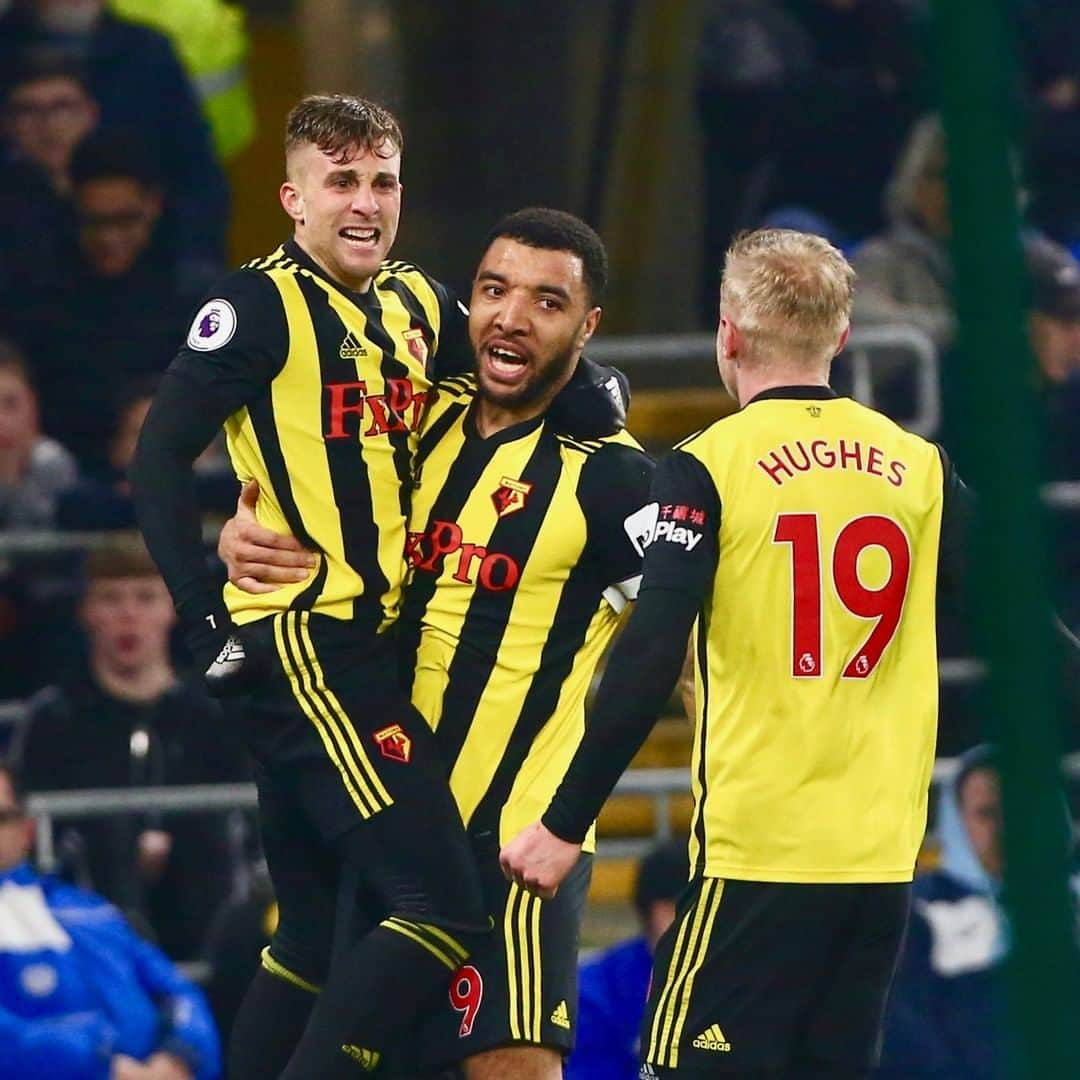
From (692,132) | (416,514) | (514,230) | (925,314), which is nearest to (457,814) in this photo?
(416,514)

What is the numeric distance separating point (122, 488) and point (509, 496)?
3551mm

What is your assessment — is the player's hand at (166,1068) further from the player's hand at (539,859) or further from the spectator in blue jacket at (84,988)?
the player's hand at (539,859)

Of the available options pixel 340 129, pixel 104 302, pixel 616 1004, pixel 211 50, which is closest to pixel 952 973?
pixel 616 1004

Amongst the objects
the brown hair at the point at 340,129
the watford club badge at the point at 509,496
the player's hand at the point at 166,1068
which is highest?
the brown hair at the point at 340,129

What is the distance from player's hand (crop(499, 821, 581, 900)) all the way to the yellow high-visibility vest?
17.7 ft

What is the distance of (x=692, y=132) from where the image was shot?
11234mm

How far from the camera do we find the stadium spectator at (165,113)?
352 inches

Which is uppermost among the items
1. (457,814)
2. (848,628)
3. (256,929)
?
(848,628)

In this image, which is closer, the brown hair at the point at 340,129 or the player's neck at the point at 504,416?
the brown hair at the point at 340,129

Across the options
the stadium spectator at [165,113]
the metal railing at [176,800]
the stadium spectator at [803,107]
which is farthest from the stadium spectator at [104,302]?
the stadium spectator at [803,107]

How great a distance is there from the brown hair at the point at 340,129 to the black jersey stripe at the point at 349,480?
246 mm

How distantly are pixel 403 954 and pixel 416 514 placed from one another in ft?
2.73

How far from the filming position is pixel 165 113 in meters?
8.98

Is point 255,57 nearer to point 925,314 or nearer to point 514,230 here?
point 925,314
